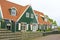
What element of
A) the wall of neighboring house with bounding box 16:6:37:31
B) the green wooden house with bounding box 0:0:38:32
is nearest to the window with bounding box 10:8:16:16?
the green wooden house with bounding box 0:0:38:32

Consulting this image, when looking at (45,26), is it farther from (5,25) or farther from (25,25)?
(5,25)

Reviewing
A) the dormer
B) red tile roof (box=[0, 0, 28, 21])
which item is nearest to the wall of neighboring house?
red tile roof (box=[0, 0, 28, 21])

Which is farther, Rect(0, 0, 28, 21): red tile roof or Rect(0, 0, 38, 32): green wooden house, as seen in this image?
Rect(0, 0, 28, 21): red tile roof

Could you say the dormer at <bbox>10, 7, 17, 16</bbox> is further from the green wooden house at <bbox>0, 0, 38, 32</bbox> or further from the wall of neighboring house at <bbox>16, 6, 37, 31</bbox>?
the wall of neighboring house at <bbox>16, 6, 37, 31</bbox>

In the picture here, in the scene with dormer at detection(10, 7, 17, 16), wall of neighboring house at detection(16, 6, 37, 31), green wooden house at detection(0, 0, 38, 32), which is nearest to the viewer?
green wooden house at detection(0, 0, 38, 32)

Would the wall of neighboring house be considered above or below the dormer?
below

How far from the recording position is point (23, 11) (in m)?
46.5

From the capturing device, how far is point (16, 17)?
43969 millimetres

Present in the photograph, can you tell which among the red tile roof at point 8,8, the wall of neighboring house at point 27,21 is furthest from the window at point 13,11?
the wall of neighboring house at point 27,21

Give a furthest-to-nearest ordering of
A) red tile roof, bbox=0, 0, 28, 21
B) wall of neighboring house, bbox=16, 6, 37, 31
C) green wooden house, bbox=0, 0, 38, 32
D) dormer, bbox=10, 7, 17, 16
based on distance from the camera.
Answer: wall of neighboring house, bbox=16, 6, 37, 31
dormer, bbox=10, 7, 17, 16
red tile roof, bbox=0, 0, 28, 21
green wooden house, bbox=0, 0, 38, 32

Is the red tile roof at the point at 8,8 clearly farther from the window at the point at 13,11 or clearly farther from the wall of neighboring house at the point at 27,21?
the wall of neighboring house at the point at 27,21

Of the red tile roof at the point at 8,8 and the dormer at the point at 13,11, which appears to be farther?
the dormer at the point at 13,11

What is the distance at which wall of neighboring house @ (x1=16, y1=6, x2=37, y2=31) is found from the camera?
44406mm

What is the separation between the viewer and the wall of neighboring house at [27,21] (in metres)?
44.4
